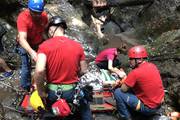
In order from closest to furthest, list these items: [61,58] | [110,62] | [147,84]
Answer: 1. [61,58]
2. [147,84]
3. [110,62]

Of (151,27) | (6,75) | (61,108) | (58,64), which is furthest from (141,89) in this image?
(151,27)

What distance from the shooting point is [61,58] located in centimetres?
645

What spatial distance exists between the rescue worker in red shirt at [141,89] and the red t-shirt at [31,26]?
74.9 inches

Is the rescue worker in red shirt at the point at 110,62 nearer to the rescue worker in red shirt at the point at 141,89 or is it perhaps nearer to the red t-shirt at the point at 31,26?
the rescue worker in red shirt at the point at 141,89

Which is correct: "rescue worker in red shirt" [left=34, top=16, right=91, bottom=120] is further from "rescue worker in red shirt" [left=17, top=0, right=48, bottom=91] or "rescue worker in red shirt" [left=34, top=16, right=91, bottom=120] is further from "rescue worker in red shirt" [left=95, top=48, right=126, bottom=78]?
"rescue worker in red shirt" [left=95, top=48, right=126, bottom=78]

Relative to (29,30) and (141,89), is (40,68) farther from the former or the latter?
(141,89)

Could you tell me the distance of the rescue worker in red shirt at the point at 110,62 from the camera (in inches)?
444

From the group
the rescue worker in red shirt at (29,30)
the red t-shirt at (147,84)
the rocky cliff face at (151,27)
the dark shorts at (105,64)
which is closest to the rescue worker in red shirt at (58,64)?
the rescue worker in red shirt at (29,30)

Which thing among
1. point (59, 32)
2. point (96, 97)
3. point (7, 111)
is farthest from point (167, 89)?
point (59, 32)

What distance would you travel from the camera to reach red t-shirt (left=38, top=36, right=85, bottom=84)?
252 inches

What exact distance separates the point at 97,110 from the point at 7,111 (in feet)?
6.16

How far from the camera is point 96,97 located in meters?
9.64

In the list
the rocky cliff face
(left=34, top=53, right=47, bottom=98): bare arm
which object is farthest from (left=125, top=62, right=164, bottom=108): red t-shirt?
(left=34, top=53, right=47, bottom=98): bare arm

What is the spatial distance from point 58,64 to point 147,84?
2436mm
